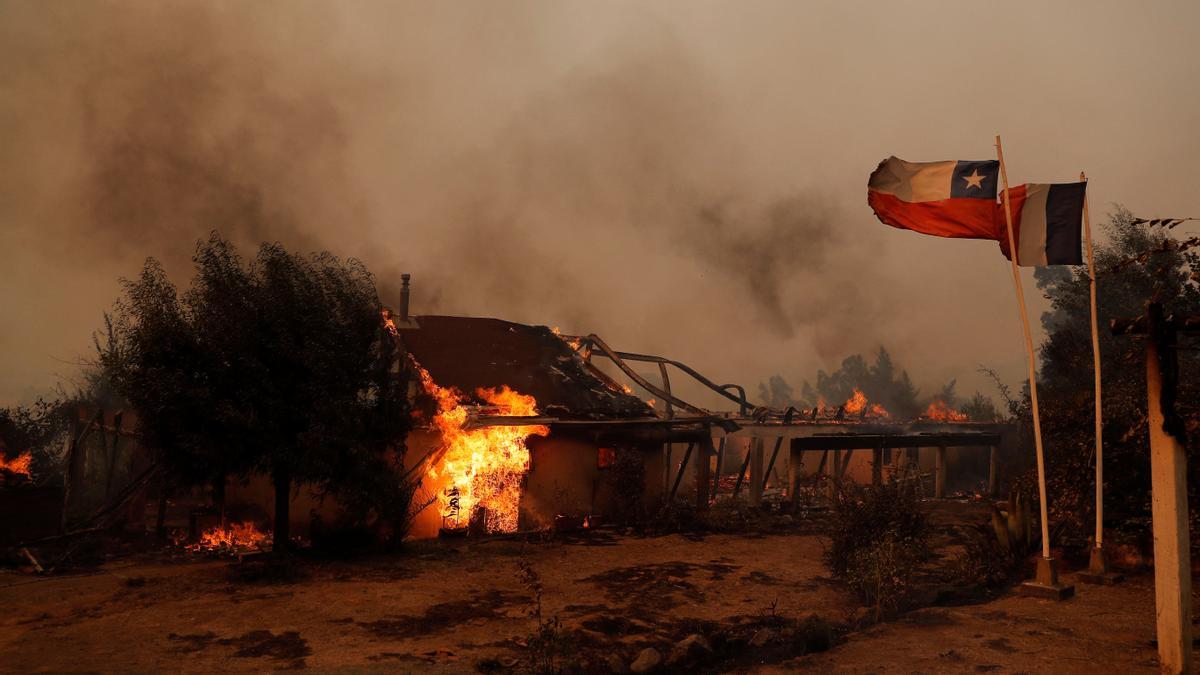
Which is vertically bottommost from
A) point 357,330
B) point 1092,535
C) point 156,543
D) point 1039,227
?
point 156,543

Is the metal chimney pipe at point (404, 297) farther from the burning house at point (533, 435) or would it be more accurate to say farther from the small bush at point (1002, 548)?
the small bush at point (1002, 548)

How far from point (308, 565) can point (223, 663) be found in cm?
593

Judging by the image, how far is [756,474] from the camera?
22.1 meters

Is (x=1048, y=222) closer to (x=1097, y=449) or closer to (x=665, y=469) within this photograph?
(x=1097, y=449)

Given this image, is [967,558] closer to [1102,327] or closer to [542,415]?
[542,415]


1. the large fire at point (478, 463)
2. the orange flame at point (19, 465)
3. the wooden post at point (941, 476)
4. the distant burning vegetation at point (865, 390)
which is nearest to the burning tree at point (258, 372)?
the large fire at point (478, 463)

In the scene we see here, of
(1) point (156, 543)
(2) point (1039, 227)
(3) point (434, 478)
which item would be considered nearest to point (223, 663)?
(3) point (434, 478)

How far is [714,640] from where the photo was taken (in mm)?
9570

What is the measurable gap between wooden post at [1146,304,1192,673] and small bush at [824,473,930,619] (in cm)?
391

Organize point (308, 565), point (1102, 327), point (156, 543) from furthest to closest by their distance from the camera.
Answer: point (1102, 327) → point (156, 543) → point (308, 565)

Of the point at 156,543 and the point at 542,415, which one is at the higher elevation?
the point at 542,415

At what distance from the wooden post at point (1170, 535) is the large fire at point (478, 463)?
42.9 ft

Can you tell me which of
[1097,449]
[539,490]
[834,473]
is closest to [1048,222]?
[1097,449]

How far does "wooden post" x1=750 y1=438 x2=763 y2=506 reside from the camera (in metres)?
21.9
